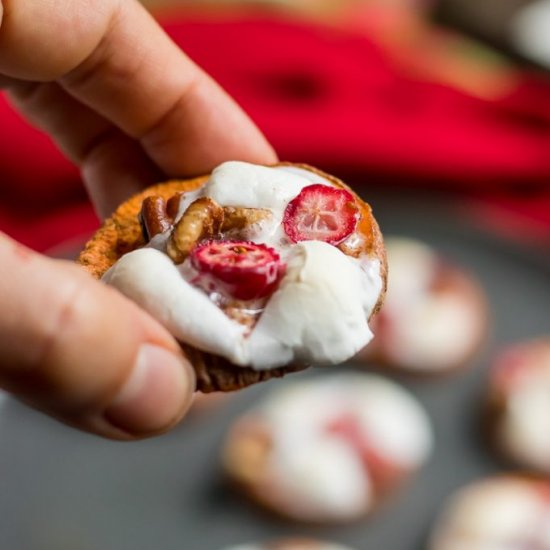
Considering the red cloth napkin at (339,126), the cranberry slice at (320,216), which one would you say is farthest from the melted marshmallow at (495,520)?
the cranberry slice at (320,216)

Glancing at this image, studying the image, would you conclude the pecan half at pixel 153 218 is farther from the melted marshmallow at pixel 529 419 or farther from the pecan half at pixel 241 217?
the melted marshmallow at pixel 529 419

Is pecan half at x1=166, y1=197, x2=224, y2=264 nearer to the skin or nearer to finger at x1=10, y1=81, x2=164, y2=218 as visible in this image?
the skin

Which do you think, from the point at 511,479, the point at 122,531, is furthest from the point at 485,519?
the point at 122,531

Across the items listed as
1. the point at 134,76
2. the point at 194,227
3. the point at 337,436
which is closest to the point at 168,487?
the point at 337,436

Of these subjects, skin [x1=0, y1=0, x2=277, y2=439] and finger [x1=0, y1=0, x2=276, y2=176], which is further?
finger [x1=0, y1=0, x2=276, y2=176]

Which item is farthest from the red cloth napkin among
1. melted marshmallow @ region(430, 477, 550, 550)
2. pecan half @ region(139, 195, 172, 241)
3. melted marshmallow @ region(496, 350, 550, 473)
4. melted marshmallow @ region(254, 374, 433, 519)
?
pecan half @ region(139, 195, 172, 241)

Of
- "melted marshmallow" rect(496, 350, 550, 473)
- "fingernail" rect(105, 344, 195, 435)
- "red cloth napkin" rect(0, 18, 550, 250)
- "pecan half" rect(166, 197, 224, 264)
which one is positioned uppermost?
"pecan half" rect(166, 197, 224, 264)

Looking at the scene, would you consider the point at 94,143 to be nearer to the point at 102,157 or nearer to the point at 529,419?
the point at 102,157

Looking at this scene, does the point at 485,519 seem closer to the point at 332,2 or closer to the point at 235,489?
the point at 235,489
